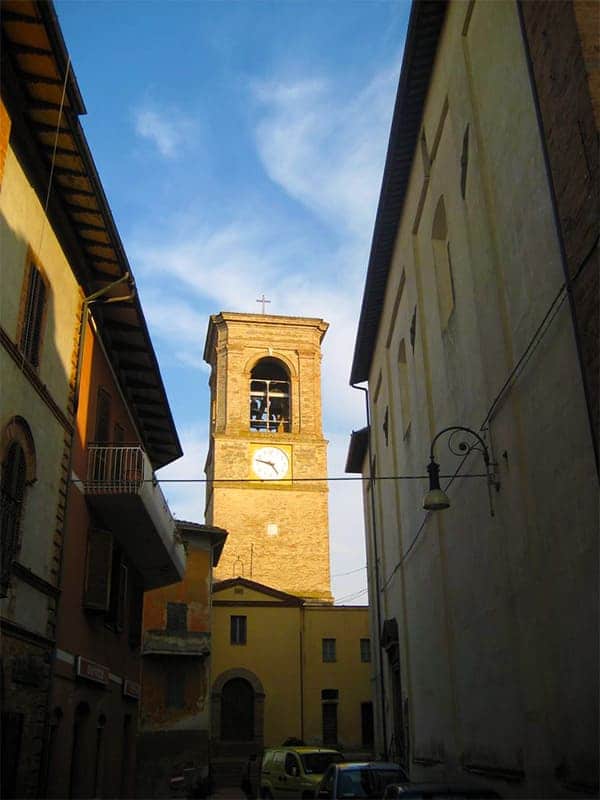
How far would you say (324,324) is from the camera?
46.7 m

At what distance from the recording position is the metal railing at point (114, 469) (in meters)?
13.4

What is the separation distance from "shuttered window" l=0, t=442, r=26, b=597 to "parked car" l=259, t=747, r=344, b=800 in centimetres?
868

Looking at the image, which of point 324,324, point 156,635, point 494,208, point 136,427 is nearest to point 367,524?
point 156,635

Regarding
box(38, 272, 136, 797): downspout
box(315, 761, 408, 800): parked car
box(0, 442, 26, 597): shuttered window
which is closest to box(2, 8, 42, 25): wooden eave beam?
box(38, 272, 136, 797): downspout

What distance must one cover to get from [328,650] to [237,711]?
492 centimetres

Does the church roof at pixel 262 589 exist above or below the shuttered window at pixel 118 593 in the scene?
above

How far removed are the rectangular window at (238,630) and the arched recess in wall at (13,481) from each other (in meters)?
26.9

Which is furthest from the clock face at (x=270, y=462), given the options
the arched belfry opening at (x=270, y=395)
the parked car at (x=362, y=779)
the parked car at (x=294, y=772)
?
the parked car at (x=362, y=779)

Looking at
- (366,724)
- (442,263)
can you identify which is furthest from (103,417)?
(366,724)

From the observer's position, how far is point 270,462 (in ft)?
140

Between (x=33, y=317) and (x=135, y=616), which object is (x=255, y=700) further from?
(x=33, y=317)

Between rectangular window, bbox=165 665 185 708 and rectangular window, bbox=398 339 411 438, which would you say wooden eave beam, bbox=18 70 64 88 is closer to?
rectangular window, bbox=398 339 411 438

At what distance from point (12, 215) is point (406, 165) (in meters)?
8.94

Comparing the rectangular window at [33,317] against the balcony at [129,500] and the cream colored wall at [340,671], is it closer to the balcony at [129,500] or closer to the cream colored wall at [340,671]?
the balcony at [129,500]
